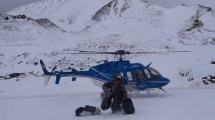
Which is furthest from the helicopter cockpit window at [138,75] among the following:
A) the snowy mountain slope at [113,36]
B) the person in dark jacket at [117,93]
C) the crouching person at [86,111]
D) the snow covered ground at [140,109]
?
the snowy mountain slope at [113,36]

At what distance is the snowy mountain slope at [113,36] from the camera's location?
2903 cm

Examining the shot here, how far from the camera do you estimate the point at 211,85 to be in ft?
73.5

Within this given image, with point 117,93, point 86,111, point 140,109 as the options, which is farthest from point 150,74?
point 86,111

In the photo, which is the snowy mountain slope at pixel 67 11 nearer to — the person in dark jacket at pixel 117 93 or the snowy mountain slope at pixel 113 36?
the snowy mountain slope at pixel 113 36

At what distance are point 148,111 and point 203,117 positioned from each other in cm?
216

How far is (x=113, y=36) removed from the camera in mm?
50156

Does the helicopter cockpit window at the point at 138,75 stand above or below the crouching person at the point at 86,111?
above

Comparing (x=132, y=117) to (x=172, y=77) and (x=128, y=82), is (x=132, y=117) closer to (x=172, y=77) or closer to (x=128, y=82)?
(x=128, y=82)

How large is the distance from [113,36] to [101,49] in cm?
1011

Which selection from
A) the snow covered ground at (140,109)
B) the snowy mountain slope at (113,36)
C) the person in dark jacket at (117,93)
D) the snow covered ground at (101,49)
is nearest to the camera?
the snow covered ground at (140,109)

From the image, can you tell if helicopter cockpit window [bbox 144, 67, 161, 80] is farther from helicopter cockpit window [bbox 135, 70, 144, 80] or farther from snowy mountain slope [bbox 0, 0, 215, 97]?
snowy mountain slope [bbox 0, 0, 215, 97]

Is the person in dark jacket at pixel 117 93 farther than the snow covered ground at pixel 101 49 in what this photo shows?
No

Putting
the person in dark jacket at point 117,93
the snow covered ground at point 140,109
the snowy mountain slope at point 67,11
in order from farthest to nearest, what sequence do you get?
the snowy mountain slope at point 67,11 → the person in dark jacket at point 117,93 → the snow covered ground at point 140,109

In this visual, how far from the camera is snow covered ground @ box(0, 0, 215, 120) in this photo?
14.1 m
